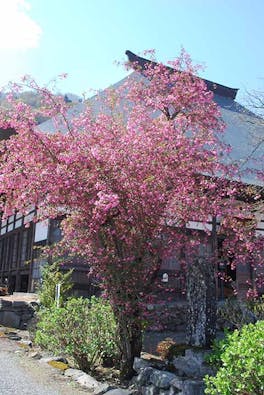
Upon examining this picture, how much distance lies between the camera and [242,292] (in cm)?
1397

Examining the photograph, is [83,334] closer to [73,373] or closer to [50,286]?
[73,373]

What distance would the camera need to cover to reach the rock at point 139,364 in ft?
19.5

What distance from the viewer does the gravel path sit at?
549 centimetres

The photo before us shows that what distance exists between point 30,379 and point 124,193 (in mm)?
2916

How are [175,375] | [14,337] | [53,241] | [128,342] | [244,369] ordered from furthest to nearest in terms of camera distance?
[53,241]
[14,337]
[128,342]
[175,375]
[244,369]

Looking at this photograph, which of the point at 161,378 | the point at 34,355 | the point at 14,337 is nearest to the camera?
the point at 161,378

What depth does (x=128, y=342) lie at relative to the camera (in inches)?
253

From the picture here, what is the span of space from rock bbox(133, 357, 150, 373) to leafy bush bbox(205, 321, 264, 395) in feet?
6.09

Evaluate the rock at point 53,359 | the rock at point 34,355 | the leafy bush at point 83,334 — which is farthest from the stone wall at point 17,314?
the leafy bush at point 83,334

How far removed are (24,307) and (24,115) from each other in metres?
6.16

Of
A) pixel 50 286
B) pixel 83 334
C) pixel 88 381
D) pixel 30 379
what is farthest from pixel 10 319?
pixel 88 381

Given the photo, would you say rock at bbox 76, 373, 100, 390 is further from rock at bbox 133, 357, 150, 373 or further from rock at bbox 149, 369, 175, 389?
rock at bbox 149, 369, 175, 389

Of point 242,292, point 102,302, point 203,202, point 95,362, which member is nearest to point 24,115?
point 203,202

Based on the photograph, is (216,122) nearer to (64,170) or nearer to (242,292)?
(64,170)
